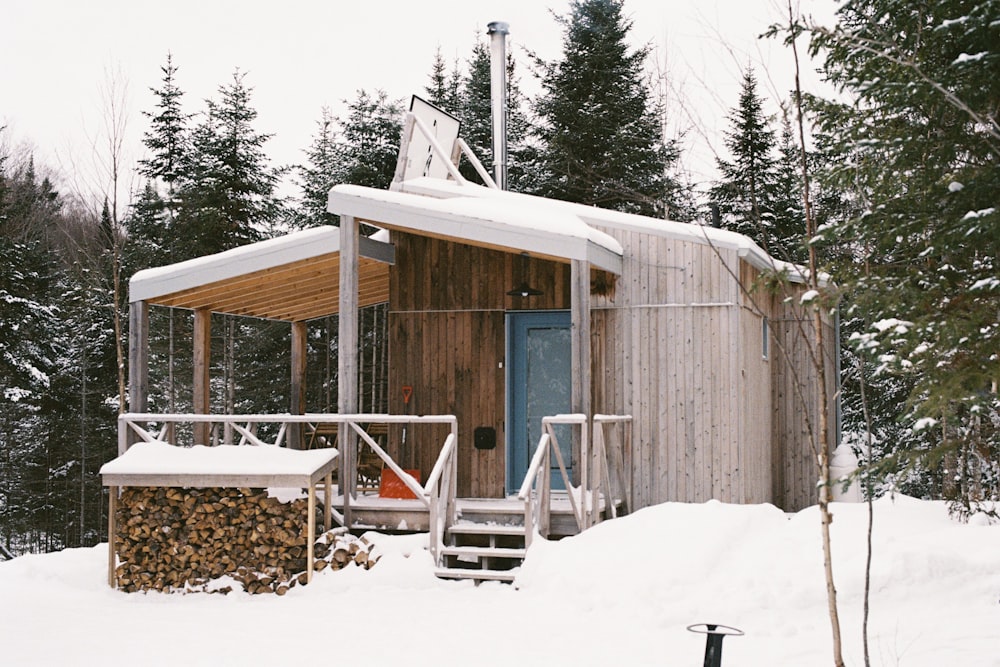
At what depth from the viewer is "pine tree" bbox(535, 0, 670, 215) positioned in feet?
60.4

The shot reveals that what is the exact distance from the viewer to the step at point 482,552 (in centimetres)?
774

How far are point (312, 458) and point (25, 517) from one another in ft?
48.2

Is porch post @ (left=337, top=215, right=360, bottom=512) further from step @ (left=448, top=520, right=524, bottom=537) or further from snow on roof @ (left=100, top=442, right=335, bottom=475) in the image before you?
step @ (left=448, top=520, right=524, bottom=537)

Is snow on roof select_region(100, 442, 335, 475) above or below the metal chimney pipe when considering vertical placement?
below

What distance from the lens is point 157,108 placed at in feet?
64.5

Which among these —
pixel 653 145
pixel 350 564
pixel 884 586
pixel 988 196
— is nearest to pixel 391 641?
pixel 350 564

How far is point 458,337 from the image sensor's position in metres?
9.97

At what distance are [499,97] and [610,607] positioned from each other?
7343mm

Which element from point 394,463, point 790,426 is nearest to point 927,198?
point 394,463

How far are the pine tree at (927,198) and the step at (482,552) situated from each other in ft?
11.1

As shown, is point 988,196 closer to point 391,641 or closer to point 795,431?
point 391,641

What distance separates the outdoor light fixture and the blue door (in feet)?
0.69

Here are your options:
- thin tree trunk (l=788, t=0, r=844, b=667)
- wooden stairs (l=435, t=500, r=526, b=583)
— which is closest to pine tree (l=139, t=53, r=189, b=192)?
wooden stairs (l=435, t=500, r=526, b=583)

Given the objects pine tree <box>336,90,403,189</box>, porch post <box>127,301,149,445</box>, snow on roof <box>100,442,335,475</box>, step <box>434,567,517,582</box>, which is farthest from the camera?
pine tree <box>336,90,403,189</box>
